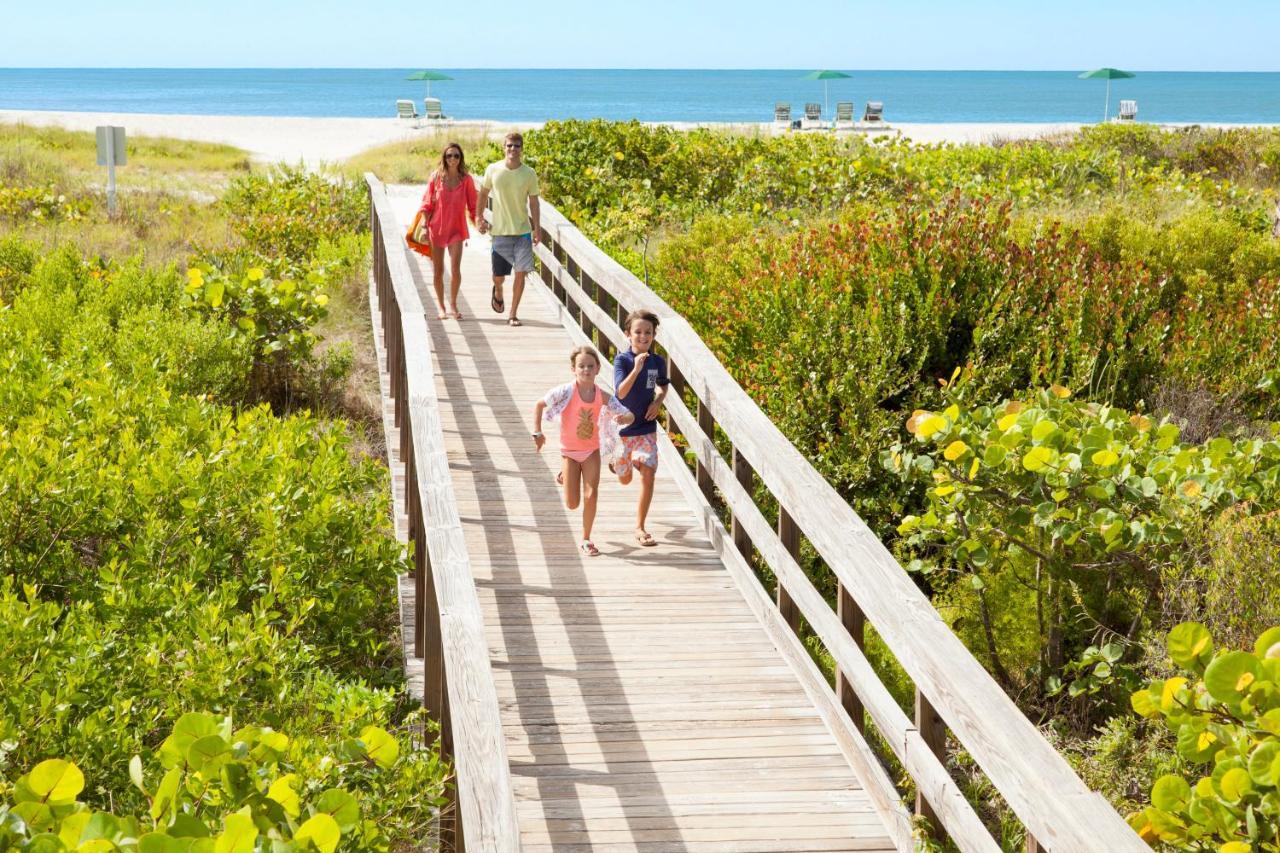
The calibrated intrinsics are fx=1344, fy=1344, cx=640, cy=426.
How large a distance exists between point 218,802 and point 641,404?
3575 millimetres

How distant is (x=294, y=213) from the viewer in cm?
1955

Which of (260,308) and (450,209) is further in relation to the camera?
(260,308)

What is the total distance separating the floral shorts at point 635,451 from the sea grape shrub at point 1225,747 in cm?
326

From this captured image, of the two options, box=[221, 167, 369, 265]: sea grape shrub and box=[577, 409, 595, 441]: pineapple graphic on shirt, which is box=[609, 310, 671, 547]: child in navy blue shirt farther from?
box=[221, 167, 369, 265]: sea grape shrub

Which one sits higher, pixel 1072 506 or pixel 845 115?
pixel 845 115

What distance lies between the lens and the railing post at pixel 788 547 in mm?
5461

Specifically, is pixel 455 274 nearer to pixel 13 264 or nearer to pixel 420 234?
pixel 420 234

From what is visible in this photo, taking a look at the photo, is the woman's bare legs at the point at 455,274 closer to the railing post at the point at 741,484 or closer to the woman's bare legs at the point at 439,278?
the woman's bare legs at the point at 439,278

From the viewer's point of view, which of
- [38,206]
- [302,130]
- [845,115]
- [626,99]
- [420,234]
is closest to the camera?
[420,234]

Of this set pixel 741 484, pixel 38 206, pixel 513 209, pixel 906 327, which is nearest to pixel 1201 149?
pixel 513 209

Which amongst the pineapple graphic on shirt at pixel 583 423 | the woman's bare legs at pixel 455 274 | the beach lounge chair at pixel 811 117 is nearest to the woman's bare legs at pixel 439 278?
the woman's bare legs at pixel 455 274

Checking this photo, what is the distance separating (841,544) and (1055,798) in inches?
62.5

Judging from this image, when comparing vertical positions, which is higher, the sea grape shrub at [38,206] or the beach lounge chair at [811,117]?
the beach lounge chair at [811,117]

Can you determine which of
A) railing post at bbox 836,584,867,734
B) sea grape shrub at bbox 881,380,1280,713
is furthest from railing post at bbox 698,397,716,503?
railing post at bbox 836,584,867,734
